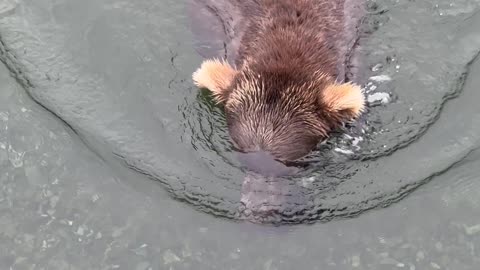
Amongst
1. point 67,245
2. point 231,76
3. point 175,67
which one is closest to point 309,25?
point 231,76

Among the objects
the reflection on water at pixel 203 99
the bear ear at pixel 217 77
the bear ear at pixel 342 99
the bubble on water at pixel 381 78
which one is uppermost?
the bear ear at pixel 342 99

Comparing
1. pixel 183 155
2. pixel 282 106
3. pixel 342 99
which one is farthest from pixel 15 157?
pixel 342 99

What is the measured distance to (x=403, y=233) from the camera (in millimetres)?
7770

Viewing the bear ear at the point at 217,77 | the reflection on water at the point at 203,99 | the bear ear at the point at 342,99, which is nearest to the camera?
the bear ear at the point at 342,99

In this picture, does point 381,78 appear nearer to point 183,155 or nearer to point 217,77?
point 217,77

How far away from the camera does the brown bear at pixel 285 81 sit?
24.2 feet

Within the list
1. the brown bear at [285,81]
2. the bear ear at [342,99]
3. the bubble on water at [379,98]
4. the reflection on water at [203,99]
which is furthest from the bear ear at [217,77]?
the bubble on water at [379,98]

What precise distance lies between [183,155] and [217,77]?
0.82 m

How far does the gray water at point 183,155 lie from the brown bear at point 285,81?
17.1 inches

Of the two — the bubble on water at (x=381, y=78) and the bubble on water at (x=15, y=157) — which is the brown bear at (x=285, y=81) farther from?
the bubble on water at (x=15, y=157)

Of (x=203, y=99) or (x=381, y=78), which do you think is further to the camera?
(x=381, y=78)

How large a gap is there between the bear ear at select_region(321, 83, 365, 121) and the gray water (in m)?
0.52

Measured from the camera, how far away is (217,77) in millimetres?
7816

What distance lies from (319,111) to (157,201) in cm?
162
